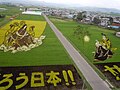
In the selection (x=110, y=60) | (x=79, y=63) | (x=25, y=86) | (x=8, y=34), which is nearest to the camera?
(x=25, y=86)

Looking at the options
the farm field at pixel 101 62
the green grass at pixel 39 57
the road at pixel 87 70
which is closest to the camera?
the road at pixel 87 70

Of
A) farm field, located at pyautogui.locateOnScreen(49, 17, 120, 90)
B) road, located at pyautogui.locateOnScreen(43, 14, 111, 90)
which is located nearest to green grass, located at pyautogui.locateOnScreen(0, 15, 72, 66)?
road, located at pyautogui.locateOnScreen(43, 14, 111, 90)

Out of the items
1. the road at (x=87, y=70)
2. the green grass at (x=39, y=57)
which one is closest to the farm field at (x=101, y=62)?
the road at (x=87, y=70)

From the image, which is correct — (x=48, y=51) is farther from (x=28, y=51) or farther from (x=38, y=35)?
(x=38, y=35)

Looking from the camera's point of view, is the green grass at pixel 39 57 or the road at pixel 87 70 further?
the green grass at pixel 39 57

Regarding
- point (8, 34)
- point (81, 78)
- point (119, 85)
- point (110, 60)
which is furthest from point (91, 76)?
point (8, 34)

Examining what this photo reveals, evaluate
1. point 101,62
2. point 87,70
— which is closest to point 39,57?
point 87,70

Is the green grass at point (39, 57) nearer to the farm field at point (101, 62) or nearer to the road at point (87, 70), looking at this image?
the road at point (87, 70)

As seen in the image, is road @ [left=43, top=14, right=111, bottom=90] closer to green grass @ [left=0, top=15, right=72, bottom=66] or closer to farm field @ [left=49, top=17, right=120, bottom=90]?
farm field @ [left=49, top=17, right=120, bottom=90]
